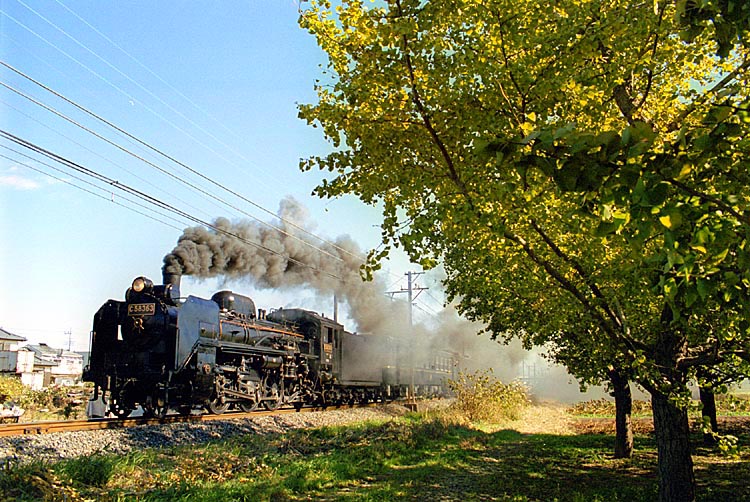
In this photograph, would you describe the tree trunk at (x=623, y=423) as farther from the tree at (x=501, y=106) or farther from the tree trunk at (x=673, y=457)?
the tree at (x=501, y=106)

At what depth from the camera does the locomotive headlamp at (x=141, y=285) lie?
1742cm

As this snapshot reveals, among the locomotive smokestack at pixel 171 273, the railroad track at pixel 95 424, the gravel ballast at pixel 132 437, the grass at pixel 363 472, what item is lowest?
the grass at pixel 363 472

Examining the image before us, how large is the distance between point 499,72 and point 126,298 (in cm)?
1497

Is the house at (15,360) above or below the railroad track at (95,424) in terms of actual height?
above

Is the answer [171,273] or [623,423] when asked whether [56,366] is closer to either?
[171,273]

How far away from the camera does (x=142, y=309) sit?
17.0 meters

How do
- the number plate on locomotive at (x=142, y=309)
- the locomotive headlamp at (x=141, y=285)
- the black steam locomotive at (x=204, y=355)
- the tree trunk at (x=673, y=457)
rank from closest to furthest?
the tree trunk at (x=673, y=457), the black steam locomotive at (x=204, y=355), the number plate on locomotive at (x=142, y=309), the locomotive headlamp at (x=141, y=285)

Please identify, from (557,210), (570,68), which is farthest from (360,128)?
(557,210)

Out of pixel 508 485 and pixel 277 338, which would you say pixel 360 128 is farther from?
pixel 277 338

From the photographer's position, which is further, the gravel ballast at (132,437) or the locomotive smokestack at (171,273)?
the locomotive smokestack at (171,273)

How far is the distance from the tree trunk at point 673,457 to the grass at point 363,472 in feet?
4.39

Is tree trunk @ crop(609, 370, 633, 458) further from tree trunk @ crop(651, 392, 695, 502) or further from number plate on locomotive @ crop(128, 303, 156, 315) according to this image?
number plate on locomotive @ crop(128, 303, 156, 315)

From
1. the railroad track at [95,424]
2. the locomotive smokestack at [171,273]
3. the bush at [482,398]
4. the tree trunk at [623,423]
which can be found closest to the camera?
the railroad track at [95,424]

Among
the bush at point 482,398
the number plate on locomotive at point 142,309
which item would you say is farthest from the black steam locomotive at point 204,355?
the bush at point 482,398
